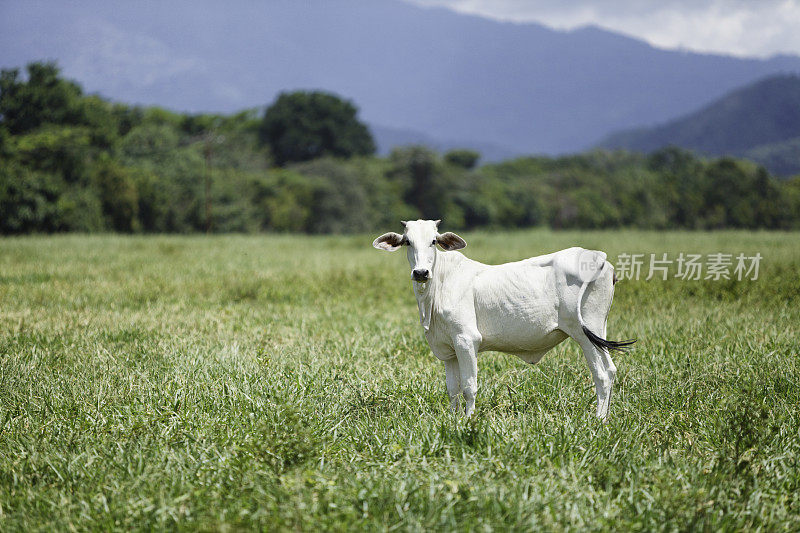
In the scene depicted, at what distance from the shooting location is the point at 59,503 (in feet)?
12.8

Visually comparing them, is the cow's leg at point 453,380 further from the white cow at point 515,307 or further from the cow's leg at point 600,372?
the cow's leg at point 600,372

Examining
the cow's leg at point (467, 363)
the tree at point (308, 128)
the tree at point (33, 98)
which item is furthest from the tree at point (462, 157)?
the cow's leg at point (467, 363)

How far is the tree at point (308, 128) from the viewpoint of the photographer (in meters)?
70.4

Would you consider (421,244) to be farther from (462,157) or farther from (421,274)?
(462,157)

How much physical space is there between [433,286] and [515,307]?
0.66 m

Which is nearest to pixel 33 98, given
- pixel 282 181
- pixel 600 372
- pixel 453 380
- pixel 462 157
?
pixel 282 181

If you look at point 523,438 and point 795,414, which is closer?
point 523,438

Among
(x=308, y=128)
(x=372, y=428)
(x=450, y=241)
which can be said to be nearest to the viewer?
(x=372, y=428)

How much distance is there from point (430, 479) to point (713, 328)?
580 cm

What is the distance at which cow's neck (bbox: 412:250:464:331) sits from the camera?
4.93 metres

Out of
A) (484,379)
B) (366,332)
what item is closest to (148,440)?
(484,379)

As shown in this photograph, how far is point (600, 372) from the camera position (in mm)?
5023

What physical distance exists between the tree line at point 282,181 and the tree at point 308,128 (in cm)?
15

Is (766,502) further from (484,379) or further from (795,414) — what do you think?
(484,379)
